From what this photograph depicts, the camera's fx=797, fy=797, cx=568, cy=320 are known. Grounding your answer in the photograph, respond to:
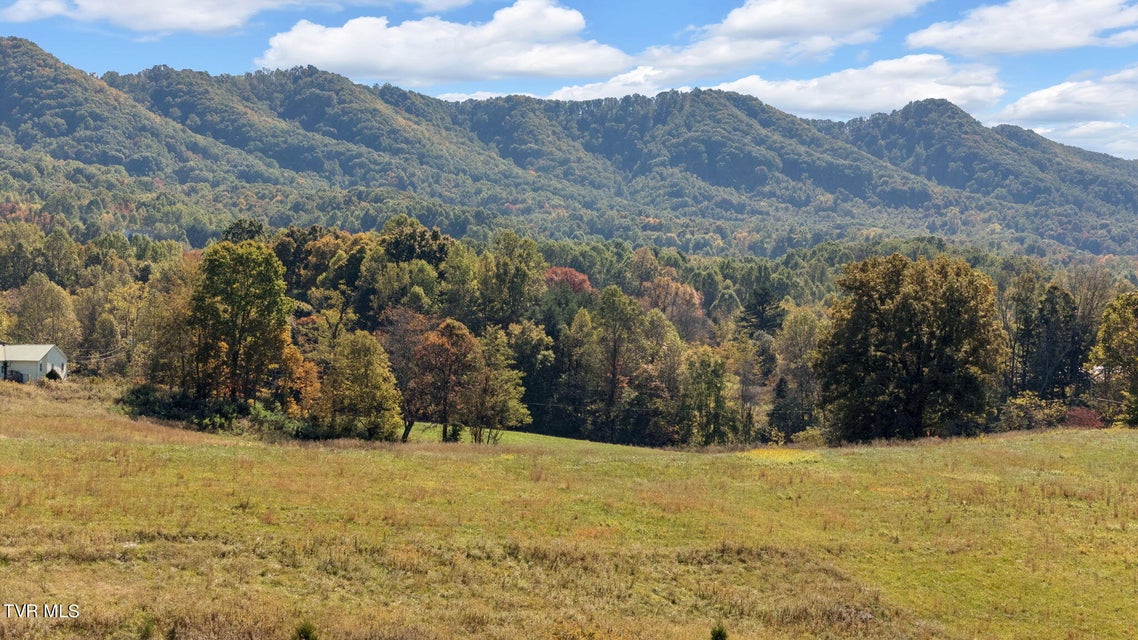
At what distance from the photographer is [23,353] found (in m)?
73.5

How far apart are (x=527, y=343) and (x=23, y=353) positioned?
52.5 m

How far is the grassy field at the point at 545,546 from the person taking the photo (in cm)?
1936

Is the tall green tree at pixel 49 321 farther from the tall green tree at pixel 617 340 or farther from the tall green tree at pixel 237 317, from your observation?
the tall green tree at pixel 617 340

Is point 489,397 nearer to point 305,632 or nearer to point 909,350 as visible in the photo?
point 909,350

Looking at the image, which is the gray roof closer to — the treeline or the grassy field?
the treeline

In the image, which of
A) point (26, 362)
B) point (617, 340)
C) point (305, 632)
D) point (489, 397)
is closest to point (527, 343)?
point (617, 340)

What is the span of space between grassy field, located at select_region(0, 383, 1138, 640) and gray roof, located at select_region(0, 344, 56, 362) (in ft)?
137

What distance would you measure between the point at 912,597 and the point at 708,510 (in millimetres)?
8725

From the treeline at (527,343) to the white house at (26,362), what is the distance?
9.06m

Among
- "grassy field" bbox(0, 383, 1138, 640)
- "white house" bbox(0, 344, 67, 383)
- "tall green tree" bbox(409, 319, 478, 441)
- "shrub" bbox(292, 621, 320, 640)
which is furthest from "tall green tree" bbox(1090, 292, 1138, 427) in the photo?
"white house" bbox(0, 344, 67, 383)

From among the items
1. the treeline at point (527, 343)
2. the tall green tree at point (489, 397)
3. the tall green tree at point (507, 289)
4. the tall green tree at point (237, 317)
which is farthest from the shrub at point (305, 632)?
the tall green tree at point (507, 289)

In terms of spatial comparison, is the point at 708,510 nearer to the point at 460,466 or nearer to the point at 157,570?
the point at 460,466

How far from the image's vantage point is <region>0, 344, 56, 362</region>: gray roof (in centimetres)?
7244

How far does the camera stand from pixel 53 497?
25.6 meters
